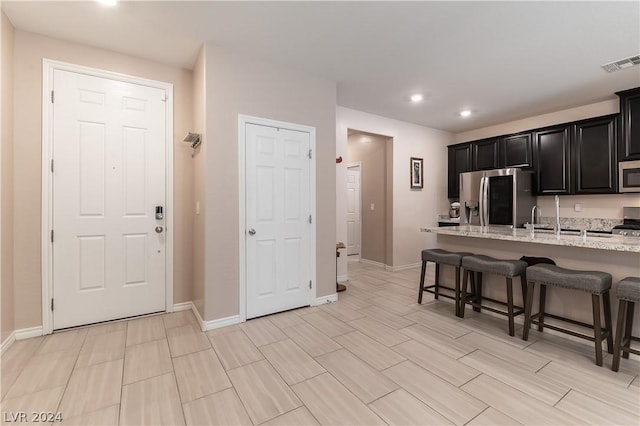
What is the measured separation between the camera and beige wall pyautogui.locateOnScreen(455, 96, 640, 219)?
406 centimetres

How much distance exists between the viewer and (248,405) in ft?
5.66

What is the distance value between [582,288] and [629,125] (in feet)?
10.2

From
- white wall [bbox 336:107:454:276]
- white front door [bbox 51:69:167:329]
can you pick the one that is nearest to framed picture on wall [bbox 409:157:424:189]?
white wall [bbox 336:107:454:276]

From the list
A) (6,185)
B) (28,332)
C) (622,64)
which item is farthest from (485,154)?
(28,332)

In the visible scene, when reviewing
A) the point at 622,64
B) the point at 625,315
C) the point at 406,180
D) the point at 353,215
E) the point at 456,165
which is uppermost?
the point at 622,64

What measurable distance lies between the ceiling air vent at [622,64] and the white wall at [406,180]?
2718 mm

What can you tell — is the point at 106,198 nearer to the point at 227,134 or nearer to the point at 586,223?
the point at 227,134

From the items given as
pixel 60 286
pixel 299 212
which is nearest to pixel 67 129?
pixel 60 286

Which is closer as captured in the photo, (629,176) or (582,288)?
(582,288)

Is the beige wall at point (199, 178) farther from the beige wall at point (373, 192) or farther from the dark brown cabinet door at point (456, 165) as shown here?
the dark brown cabinet door at point (456, 165)

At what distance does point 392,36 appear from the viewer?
105 inches

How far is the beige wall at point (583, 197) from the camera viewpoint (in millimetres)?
4059

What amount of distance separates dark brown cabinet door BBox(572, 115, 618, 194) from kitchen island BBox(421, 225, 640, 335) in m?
1.89

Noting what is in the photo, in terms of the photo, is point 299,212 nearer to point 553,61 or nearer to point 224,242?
point 224,242
